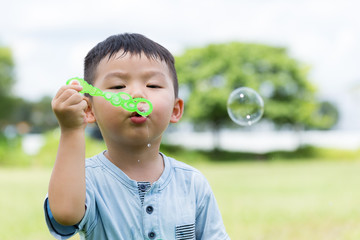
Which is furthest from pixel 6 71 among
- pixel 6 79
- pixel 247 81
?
pixel 247 81

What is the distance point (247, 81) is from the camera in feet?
59.5

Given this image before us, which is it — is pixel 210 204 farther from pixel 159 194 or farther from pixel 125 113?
pixel 125 113

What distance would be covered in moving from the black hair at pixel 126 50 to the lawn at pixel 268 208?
104 inches

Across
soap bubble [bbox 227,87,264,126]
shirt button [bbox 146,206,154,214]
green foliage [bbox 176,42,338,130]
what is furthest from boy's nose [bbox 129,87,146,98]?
green foliage [bbox 176,42,338,130]

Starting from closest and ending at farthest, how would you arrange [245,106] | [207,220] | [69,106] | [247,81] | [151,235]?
[69,106], [151,235], [207,220], [245,106], [247,81]

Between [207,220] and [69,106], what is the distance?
671 millimetres

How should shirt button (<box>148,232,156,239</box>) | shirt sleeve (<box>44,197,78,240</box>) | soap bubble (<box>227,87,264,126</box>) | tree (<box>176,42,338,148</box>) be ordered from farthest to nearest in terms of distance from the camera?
tree (<box>176,42,338,148</box>) < soap bubble (<box>227,87,264,126</box>) < shirt button (<box>148,232,156,239</box>) < shirt sleeve (<box>44,197,78,240</box>)

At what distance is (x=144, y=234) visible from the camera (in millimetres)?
1464

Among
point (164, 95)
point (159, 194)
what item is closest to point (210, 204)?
point (159, 194)

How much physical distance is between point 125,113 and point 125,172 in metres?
0.23

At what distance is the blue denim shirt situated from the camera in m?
1.45

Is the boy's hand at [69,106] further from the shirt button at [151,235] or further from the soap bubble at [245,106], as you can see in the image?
the soap bubble at [245,106]

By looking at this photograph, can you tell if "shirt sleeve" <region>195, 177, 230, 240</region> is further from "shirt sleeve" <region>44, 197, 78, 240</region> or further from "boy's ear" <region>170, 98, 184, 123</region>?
"shirt sleeve" <region>44, 197, 78, 240</region>

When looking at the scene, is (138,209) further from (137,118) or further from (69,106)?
(69,106)
